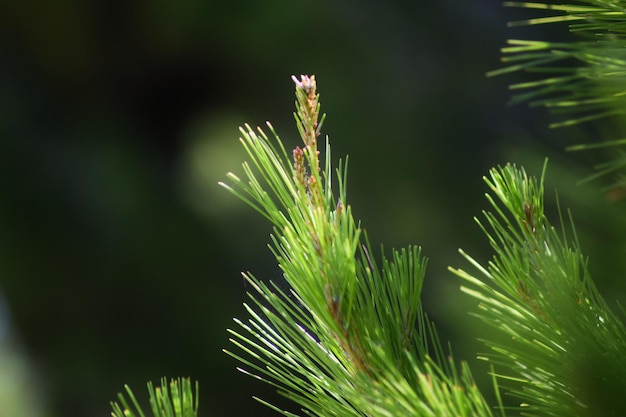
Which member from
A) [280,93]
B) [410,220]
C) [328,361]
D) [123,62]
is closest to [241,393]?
[410,220]

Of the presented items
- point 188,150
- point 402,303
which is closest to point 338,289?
point 402,303

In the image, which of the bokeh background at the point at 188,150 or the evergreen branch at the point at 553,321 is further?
the bokeh background at the point at 188,150

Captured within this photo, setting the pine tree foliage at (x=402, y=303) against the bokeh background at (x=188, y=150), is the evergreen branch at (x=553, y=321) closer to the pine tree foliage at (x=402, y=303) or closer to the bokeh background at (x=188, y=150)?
the pine tree foliage at (x=402, y=303)

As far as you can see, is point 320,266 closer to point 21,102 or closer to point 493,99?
point 493,99

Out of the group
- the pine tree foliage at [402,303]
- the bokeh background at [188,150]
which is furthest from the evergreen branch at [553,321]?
the bokeh background at [188,150]

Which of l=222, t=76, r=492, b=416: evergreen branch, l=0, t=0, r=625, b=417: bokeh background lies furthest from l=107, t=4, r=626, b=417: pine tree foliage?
l=0, t=0, r=625, b=417: bokeh background

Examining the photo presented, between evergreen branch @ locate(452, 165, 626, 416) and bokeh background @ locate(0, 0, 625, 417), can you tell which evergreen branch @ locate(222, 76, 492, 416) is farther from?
bokeh background @ locate(0, 0, 625, 417)

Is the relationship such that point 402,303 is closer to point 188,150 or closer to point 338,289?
point 338,289
